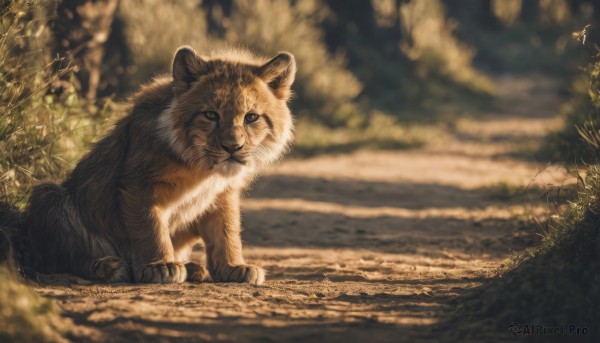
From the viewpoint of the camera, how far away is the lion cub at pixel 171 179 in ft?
18.9

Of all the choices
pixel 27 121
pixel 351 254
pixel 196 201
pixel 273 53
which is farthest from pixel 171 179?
pixel 273 53

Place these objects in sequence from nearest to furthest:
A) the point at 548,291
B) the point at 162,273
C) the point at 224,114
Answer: the point at 548,291 → the point at 162,273 → the point at 224,114

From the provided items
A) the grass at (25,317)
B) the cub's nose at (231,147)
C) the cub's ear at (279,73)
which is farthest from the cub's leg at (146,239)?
the grass at (25,317)

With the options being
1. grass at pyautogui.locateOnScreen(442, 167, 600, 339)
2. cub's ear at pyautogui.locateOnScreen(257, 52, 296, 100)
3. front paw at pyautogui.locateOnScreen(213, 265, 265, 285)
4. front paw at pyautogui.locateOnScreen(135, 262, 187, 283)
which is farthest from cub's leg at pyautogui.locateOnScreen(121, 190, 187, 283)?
grass at pyautogui.locateOnScreen(442, 167, 600, 339)

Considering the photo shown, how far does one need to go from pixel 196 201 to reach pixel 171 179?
29cm

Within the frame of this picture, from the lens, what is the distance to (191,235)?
6480mm

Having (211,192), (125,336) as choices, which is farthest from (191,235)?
(125,336)

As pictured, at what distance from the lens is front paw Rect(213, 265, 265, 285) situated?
237 inches

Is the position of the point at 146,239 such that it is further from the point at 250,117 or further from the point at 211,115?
the point at 250,117

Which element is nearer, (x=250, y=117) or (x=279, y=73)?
(x=250, y=117)

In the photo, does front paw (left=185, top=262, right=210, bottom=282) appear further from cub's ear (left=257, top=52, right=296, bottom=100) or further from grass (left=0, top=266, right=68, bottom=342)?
grass (left=0, top=266, right=68, bottom=342)

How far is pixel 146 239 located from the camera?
5.78 meters

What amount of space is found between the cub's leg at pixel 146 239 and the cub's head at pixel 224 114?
445mm

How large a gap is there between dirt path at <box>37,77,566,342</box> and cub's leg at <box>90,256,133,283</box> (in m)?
0.19
